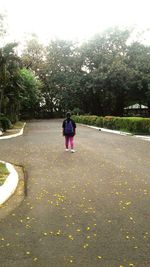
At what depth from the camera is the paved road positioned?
5102 millimetres

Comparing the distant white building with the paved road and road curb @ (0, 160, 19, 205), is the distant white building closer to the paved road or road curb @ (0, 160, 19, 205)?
the paved road

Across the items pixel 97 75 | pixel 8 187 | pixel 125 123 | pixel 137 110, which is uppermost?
pixel 97 75

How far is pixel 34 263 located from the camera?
488cm

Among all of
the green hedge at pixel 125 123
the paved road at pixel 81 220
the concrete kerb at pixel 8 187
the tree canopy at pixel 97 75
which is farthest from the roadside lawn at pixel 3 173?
the tree canopy at pixel 97 75

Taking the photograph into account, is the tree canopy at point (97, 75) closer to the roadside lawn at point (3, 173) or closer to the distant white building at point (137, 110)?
the distant white building at point (137, 110)

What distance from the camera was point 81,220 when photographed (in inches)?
263

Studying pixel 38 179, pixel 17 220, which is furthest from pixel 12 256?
pixel 38 179

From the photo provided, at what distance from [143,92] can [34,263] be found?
5594 cm

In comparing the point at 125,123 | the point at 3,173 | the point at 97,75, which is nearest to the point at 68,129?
the point at 3,173

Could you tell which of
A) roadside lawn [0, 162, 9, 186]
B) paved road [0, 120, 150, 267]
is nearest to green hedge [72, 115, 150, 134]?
paved road [0, 120, 150, 267]

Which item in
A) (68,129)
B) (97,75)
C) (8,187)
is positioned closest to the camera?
(8,187)

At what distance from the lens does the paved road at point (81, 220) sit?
16.7 feet

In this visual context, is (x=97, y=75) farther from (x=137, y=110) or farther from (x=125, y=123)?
(x=125, y=123)

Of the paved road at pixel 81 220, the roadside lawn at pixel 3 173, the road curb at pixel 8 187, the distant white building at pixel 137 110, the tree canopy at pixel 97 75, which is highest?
the tree canopy at pixel 97 75
